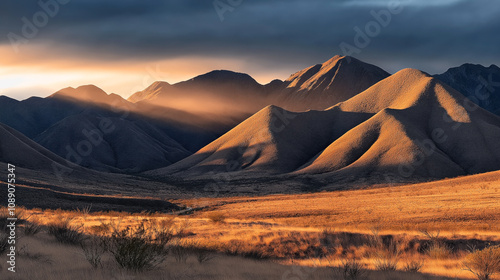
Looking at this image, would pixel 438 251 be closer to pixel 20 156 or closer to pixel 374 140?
pixel 20 156

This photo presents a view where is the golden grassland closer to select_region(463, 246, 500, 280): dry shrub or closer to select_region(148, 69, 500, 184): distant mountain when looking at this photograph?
select_region(463, 246, 500, 280): dry shrub

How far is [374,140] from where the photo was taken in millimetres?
135750

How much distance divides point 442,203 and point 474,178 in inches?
1220

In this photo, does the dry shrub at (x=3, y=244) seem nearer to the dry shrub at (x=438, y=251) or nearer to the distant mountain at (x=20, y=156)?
the dry shrub at (x=438, y=251)

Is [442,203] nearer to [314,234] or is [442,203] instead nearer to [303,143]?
[314,234]

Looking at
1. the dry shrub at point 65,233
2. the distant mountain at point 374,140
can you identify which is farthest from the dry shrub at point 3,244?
the distant mountain at point 374,140

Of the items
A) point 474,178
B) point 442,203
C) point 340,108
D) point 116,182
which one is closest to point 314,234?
point 442,203

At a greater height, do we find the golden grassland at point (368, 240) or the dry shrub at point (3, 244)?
the dry shrub at point (3, 244)

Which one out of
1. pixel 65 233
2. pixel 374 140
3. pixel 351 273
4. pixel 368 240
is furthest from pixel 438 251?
pixel 374 140

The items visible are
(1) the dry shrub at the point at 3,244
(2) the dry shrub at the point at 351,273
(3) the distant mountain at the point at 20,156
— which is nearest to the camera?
(2) the dry shrub at the point at 351,273

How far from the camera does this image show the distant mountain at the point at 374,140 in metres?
119

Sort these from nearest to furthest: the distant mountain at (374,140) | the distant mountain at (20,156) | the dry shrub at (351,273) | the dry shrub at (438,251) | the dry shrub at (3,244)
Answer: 1. the dry shrub at (351,273)
2. the dry shrub at (3,244)
3. the dry shrub at (438,251)
4. the distant mountain at (20,156)
5. the distant mountain at (374,140)

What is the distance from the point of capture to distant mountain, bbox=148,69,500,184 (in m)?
119

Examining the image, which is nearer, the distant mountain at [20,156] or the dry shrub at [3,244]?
the dry shrub at [3,244]
